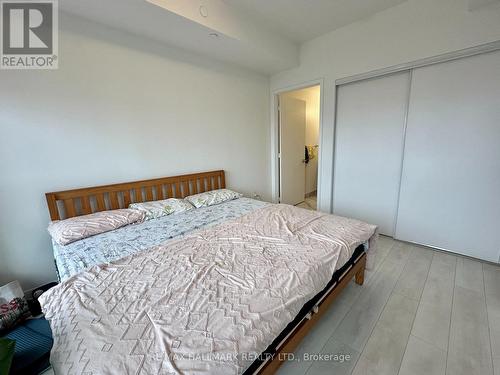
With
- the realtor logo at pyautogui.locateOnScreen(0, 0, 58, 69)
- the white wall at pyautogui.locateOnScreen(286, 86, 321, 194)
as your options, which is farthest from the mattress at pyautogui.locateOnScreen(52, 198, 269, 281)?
the white wall at pyautogui.locateOnScreen(286, 86, 321, 194)

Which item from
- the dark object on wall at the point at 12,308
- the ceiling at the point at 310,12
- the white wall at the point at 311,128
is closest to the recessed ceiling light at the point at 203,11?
the ceiling at the point at 310,12

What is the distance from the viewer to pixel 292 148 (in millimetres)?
4184

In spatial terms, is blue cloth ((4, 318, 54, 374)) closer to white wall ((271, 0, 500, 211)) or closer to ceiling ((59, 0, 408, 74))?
ceiling ((59, 0, 408, 74))

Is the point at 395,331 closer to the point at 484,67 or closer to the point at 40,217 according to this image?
the point at 484,67

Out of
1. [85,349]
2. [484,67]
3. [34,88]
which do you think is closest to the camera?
[85,349]

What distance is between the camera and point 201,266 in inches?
51.4

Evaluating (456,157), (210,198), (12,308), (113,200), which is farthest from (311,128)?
(12,308)

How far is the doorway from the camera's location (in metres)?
3.94

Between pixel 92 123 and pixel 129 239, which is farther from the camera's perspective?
pixel 92 123

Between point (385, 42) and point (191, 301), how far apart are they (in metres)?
3.24

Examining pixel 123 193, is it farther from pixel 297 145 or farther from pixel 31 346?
pixel 297 145

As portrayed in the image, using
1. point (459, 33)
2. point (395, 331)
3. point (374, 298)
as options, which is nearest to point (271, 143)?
point (459, 33)

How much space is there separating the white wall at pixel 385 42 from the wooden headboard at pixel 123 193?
73.3 inches

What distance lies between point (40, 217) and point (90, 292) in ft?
4.42
